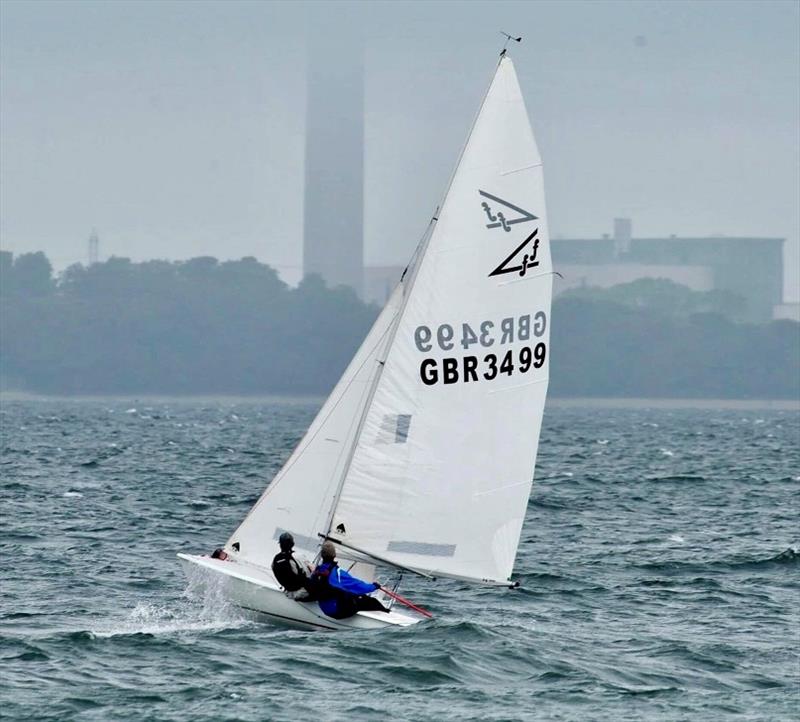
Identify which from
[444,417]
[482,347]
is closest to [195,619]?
[444,417]

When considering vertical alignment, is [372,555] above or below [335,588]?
above

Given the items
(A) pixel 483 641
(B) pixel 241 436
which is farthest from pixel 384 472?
(B) pixel 241 436

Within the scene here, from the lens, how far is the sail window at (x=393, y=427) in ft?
56.9

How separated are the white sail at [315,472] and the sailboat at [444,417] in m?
0.02

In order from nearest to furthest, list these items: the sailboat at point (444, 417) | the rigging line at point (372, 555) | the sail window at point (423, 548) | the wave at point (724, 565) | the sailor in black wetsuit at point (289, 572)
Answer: the sailor in black wetsuit at point (289, 572)
the sailboat at point (444, 417)
the rigging line at point (372, 555)
the sail window at point (423, 548)
the wave at point (724, 565)

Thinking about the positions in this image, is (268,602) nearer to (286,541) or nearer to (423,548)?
(286,541)

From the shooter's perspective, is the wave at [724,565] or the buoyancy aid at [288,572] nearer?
the buoyancy aid at [288,572]

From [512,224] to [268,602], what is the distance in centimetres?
468

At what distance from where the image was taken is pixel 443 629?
57.1 feet

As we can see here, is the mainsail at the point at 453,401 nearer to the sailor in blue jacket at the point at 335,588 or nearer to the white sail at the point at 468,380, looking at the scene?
the white sail at the point at 468,380

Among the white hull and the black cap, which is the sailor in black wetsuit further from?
the white hull

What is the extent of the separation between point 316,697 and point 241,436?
6054 cm

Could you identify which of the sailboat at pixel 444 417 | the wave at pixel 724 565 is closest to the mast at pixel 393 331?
the sailboat at pixel 444 417

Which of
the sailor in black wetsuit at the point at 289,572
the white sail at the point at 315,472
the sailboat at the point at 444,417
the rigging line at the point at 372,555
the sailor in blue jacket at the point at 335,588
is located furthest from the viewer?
the white sail at the point at 315,472
